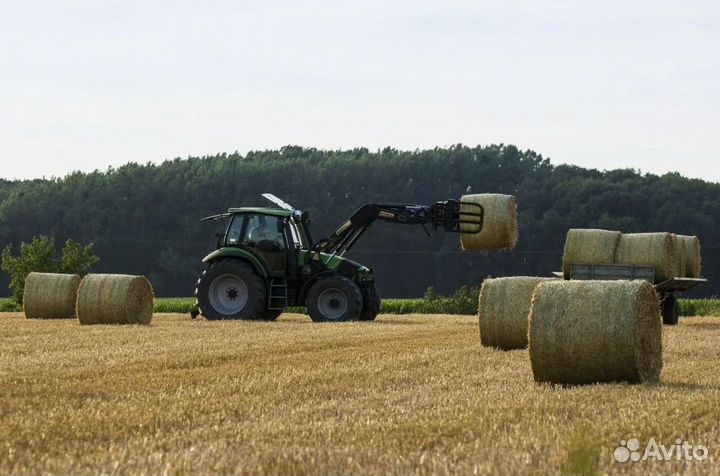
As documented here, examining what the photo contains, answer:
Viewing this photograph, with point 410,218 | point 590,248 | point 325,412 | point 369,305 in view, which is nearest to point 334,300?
point 369,305

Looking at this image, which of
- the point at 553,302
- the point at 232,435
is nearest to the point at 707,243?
the point at 553,302

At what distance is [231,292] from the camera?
22359mm

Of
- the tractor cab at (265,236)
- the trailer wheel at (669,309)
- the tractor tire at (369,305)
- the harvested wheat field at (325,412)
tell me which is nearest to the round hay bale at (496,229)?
the tractor tire at (369,305)

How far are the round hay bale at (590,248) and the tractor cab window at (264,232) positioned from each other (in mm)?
5241

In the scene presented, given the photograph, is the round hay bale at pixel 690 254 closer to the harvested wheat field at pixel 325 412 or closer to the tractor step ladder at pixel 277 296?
the tractor step ladder at pixel 277 296

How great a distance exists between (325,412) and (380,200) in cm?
6964

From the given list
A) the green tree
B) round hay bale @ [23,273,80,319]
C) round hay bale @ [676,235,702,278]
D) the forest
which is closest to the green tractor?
round hay bale @ [23,273,80,319]

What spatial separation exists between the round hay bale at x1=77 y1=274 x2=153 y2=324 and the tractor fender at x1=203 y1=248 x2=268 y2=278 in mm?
2557

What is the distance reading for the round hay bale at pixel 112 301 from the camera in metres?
19.6

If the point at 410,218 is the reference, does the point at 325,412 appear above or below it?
below

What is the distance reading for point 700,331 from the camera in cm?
1905

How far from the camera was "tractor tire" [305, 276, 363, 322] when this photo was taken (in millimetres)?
21922

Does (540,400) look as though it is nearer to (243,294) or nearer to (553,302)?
(553,302)

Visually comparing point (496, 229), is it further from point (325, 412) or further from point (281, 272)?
point (325, 412)
